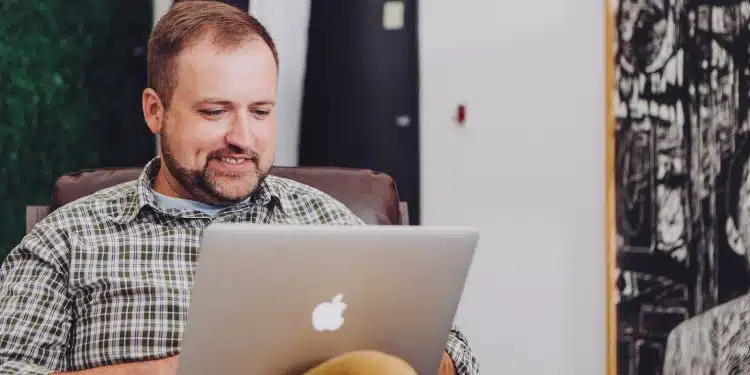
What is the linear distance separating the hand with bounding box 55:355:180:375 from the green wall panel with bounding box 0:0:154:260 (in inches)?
47.6

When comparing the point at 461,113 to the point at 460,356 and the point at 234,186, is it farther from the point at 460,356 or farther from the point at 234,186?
the point at 460,356

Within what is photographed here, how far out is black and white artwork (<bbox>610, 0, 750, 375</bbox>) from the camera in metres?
2.03

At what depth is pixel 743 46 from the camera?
79.5 inches

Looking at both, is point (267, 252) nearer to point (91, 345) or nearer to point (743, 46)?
point (91, 345)

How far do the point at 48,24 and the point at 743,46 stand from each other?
6.07 ft

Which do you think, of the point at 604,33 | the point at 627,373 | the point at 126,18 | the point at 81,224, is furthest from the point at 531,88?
the point at 81,224

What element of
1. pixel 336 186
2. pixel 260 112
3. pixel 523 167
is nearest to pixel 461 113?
pixel 523 167

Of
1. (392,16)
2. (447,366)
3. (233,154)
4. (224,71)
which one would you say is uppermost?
(392,16)


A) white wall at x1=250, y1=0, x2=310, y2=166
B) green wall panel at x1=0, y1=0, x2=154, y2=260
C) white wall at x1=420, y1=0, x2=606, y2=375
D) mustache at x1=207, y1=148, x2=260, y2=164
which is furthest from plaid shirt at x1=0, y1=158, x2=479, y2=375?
white wall at x1=420, y1=0, x2=606, y2=375

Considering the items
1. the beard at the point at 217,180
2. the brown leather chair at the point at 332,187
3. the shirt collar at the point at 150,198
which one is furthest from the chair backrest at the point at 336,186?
the beard at the point at 217,180

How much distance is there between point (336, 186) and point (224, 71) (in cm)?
38

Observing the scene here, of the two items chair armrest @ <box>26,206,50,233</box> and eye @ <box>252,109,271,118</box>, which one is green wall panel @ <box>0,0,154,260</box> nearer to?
chair armrest @ <box>26,206,50,233</box>

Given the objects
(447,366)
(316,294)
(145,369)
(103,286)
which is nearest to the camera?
(316,294)

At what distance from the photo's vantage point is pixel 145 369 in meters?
1.04
